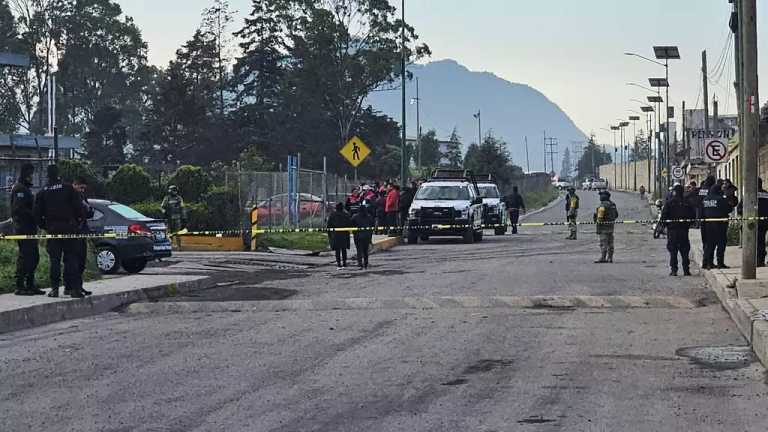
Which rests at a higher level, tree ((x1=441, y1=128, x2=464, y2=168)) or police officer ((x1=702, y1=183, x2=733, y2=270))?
tree ((x1=441, y1=128, x2=464, y2=168))

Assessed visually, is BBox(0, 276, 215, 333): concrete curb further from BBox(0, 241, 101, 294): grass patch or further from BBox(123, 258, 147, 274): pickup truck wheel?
BBox(123, 258, 147, 274): pickup truck wheel

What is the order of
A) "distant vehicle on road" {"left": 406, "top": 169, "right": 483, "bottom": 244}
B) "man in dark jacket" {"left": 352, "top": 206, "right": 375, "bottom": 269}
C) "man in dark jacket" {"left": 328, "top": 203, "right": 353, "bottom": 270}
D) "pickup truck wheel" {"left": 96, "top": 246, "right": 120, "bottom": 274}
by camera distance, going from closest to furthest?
"pickup truck wheel" {"left": 96, "top": 246, "right": 120, "bottom": 274} < "man in dark jacket" {"left": 352, "top": 206, "right": 375, "bottom": 269} < "man in dark jacket" {"left": 328, "top": 203, "right": 353, "bottom": 270} < "distant vehicle on road" {"left": 406, "top": 169, "right": 483, "bottom": 244}

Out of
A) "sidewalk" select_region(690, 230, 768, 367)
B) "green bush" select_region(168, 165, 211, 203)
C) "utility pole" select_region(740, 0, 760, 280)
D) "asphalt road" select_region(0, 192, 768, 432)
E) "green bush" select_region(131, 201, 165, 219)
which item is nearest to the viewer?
"asphalt road" select_region(0, 192, 768, 432)

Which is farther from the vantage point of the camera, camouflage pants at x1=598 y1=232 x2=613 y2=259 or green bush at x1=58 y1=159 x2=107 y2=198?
green bush at x1=58 y1=159 x2=107 y2=198

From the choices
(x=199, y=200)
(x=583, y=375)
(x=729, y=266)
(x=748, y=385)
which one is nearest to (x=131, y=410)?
(x=583, y=375)

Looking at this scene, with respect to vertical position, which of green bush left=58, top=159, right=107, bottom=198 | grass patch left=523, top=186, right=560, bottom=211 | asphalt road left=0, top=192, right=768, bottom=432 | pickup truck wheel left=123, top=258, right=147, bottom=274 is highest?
green bush left=58, top=159, right=107, bottom=198

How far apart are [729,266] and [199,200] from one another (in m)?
18.6

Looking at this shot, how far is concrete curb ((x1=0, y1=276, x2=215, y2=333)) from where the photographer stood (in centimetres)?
1407

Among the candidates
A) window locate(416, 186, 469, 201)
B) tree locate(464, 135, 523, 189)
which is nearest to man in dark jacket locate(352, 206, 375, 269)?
window locate(416, 186, 469, 201)

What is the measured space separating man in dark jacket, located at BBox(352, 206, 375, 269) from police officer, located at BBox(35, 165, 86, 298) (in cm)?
878

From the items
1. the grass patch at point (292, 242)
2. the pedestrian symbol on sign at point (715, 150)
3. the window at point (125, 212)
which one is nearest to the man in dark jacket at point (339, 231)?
the window at point (125, 212)

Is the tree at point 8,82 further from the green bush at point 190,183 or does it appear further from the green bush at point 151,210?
the green bush at point 151,210

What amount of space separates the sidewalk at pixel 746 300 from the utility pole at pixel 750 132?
536mm

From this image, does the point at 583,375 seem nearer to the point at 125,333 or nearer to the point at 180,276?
the point at 125,333
